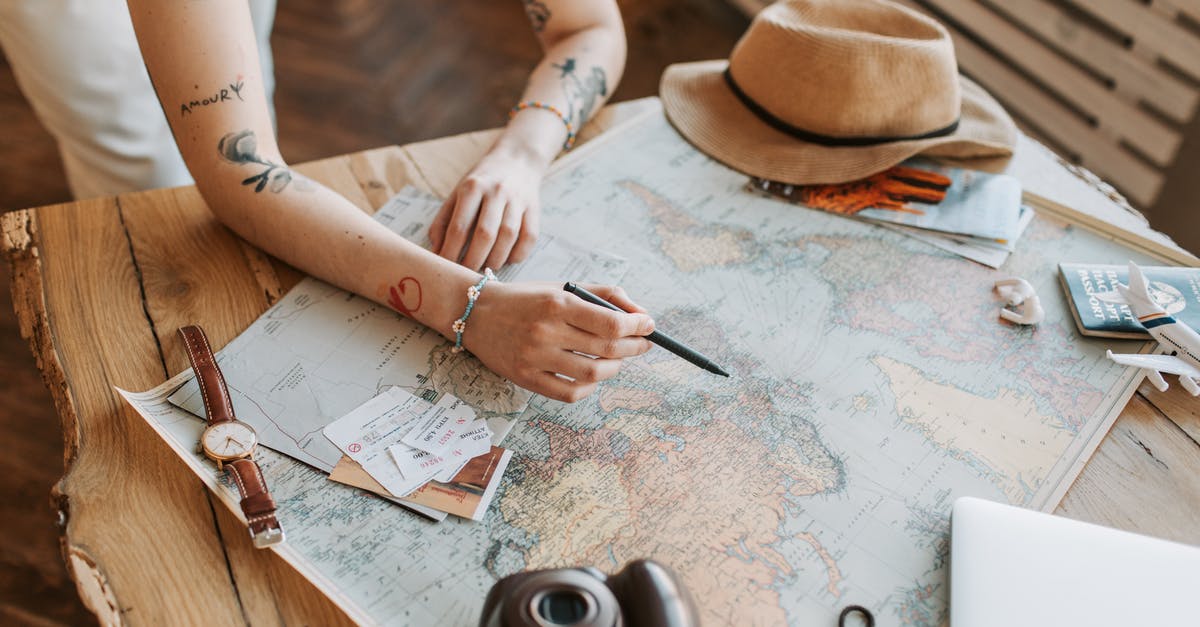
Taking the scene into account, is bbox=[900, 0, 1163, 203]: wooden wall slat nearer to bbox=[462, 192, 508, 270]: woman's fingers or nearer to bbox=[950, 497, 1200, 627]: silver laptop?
bbox=[950, 497, 1200, 627]: silver laptop

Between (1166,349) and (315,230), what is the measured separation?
104cm

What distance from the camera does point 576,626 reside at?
57cm

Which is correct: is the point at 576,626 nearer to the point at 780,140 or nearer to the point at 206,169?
the point at 206,169

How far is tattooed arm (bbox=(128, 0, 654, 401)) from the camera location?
89 cm

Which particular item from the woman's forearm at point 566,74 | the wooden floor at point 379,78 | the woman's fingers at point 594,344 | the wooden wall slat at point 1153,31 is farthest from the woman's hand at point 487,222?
the wooden wall slat at point 1153,31

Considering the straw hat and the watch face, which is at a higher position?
the straw hat

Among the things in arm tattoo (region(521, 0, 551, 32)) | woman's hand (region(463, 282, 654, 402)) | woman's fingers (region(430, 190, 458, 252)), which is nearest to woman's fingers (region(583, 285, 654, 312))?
woman's hand (region(463, 282, 654, 402))

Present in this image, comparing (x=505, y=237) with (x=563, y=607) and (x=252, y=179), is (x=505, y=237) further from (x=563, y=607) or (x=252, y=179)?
(x=563, y=607)

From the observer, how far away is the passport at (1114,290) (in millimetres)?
997

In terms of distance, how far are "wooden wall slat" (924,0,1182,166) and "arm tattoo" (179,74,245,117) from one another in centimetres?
183

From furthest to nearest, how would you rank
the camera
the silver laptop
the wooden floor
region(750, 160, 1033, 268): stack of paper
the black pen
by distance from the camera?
the wooden floor < region(750, 160, 1033, 268): stack of paper < the black pen < the silver laptop < the camera

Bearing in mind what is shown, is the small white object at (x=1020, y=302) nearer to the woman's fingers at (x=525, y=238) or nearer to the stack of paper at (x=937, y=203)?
the stack of paper at (x=937, y=203)

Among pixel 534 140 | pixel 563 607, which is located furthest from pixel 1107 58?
pixel 563 607

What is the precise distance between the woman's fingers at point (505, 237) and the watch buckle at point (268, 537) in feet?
1.43
